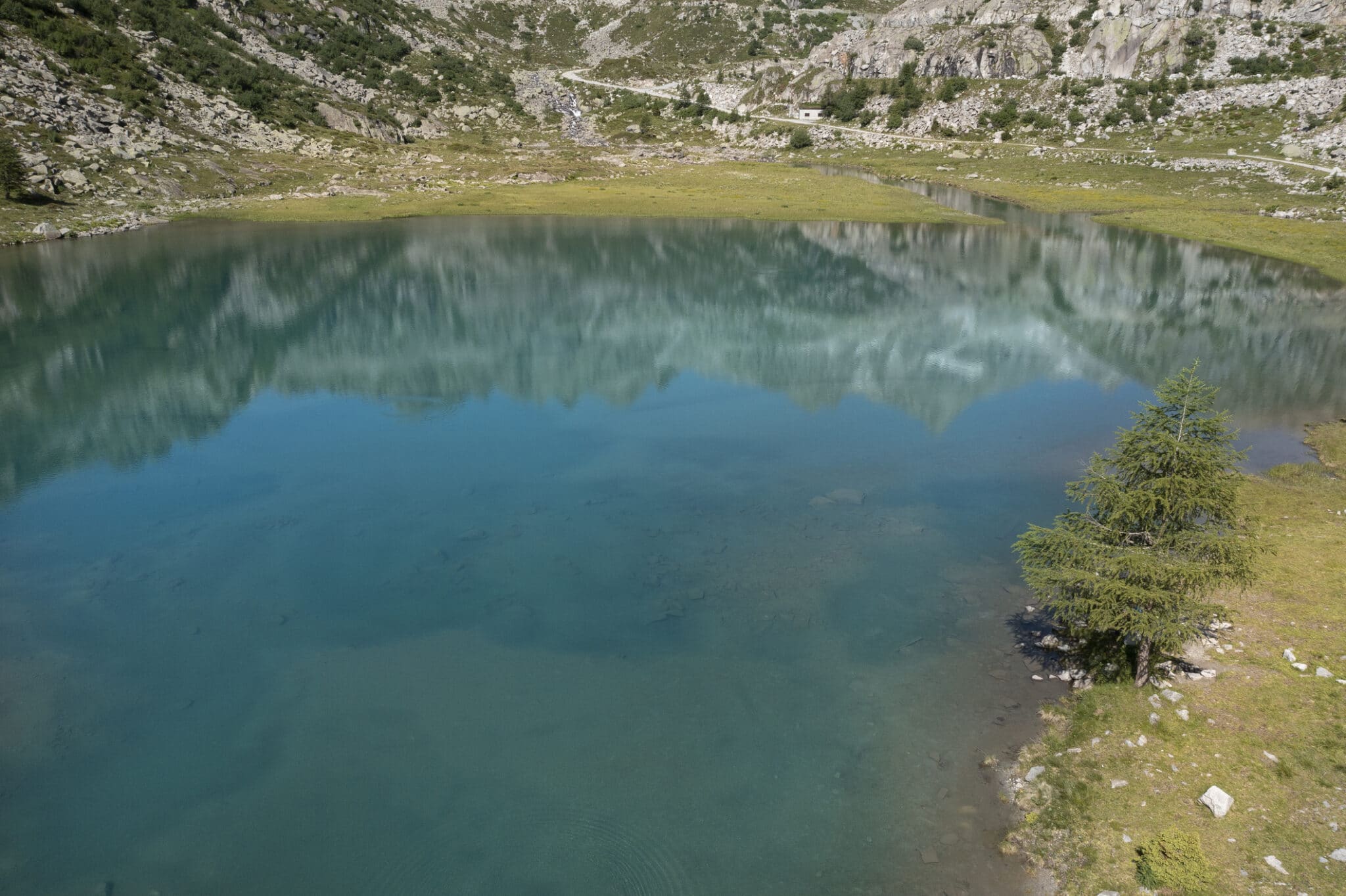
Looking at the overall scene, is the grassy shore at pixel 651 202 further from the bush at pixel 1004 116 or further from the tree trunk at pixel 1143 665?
the tree trunk at pixel 1143 665

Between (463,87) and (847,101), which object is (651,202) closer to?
(847,101)

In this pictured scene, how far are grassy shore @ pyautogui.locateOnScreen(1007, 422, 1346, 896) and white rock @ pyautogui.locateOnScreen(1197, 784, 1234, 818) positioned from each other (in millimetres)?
97

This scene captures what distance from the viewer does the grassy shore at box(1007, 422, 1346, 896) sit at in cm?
1145

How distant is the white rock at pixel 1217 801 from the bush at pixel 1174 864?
63 cm

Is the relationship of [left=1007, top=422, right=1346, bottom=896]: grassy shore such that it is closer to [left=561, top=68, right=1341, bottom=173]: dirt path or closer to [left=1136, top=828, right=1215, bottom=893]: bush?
[left=1136, top=828, right=1215, bottom=893]: bush

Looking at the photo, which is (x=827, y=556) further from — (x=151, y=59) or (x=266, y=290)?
(x=151, y=59)

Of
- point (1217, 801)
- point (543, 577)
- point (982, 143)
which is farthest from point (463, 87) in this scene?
point (1217, 801)

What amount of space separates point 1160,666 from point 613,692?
11.1 metres

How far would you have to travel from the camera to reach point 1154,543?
50.8ft

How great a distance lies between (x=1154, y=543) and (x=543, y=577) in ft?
47.0

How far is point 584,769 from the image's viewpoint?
14.6m

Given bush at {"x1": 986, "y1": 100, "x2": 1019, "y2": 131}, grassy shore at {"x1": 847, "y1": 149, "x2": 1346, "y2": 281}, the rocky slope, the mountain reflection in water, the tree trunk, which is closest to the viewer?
the tree trunk

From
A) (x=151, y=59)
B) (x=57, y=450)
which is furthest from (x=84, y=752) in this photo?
(x=151, y=59)

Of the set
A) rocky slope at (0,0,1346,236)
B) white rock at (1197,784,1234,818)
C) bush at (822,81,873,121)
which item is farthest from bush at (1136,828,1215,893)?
bush at (822,81,873,121)
